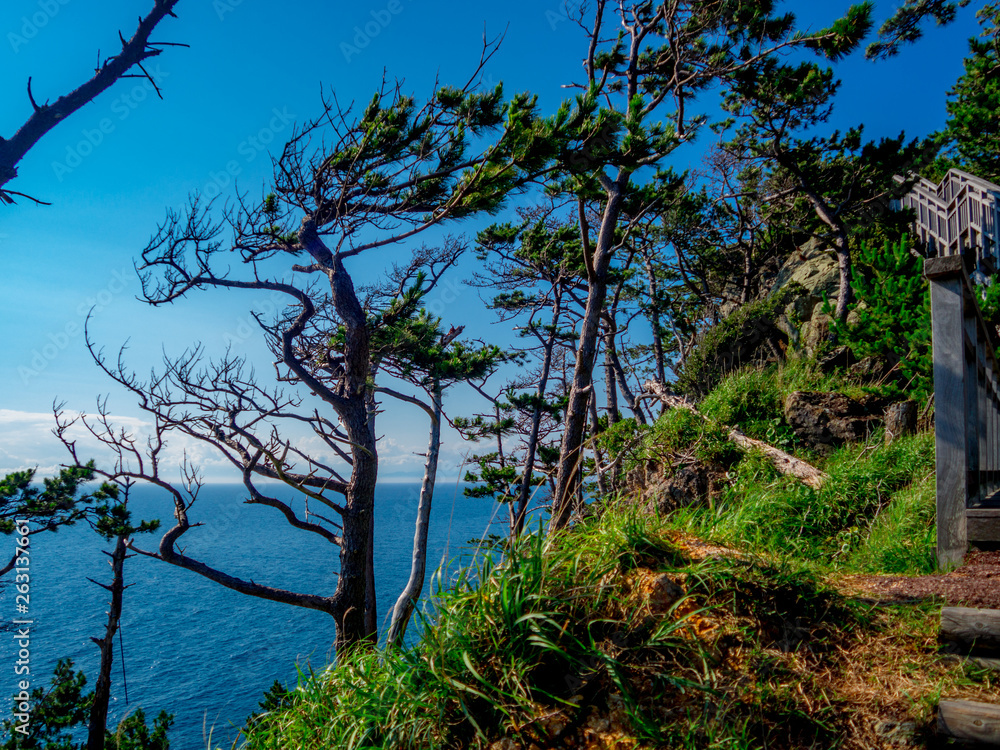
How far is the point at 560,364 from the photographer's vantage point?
50.1 ft

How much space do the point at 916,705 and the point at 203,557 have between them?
55.7 metres

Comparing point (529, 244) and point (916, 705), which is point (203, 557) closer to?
point (529, 244)

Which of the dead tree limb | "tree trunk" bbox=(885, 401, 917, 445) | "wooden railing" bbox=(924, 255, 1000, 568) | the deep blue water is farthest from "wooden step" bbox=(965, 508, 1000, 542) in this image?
the dead tree limb

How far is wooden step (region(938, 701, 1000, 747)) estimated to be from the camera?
1.44m

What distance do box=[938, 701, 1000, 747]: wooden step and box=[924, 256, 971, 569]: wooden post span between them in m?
1.29

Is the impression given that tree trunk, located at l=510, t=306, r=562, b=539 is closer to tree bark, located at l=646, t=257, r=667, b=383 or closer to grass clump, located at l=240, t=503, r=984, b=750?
tree bark, located at l=646, t=257, r=667, b=383

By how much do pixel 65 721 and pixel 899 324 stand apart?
16.3 meters

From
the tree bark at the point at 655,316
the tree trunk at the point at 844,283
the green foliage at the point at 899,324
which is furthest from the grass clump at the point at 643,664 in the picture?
the tree bark at the point at 655,316

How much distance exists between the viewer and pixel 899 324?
20.8ft

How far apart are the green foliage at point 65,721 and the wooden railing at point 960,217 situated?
15.3 metres

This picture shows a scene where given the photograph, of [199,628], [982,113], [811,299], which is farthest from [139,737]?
[982,113]

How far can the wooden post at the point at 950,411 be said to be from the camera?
2.51 metres

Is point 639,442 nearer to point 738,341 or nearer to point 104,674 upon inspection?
point 738,341

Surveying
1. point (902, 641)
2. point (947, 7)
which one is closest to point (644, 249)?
point (947, 7)
